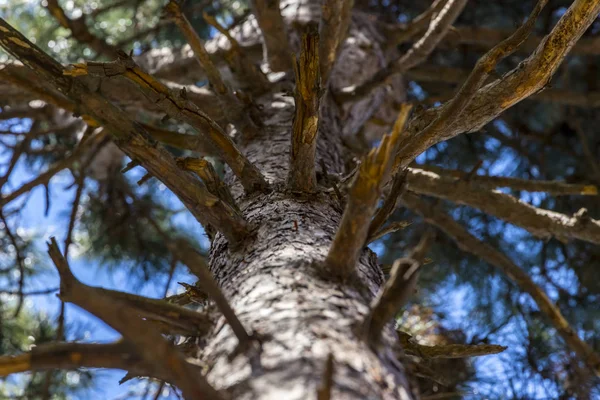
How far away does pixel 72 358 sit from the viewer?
70cm

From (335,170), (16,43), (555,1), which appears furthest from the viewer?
(555,1)

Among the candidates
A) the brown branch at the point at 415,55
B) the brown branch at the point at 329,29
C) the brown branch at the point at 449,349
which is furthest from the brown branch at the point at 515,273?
the brown branch at the point at 449,349

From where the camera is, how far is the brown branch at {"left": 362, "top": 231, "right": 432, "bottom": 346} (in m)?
0.83

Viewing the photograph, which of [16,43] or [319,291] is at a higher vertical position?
[16,43]

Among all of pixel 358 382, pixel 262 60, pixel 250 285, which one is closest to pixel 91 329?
pixel 262 60

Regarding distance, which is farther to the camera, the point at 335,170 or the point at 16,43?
the point at 335,170

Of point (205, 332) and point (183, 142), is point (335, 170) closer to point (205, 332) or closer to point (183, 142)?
point (183, 142)

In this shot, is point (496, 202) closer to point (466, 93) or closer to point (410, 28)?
point (466, 93)

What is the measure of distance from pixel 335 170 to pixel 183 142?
1.70 feet

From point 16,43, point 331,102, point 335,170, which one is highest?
point 331,102

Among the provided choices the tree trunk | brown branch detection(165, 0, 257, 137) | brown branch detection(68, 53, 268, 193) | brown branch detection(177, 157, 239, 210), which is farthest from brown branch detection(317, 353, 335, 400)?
brown branch detection(165, 0, 257, 137)

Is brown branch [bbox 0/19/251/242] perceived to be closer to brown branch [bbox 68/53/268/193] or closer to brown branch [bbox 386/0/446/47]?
brown branch [bbox 68/53/268/193]

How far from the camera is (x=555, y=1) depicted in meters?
3.57

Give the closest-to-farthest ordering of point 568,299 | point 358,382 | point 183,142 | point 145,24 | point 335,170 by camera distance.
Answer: point 358,382 < point 335,170 < point 183,142 < point 568,299 < point 145,24
